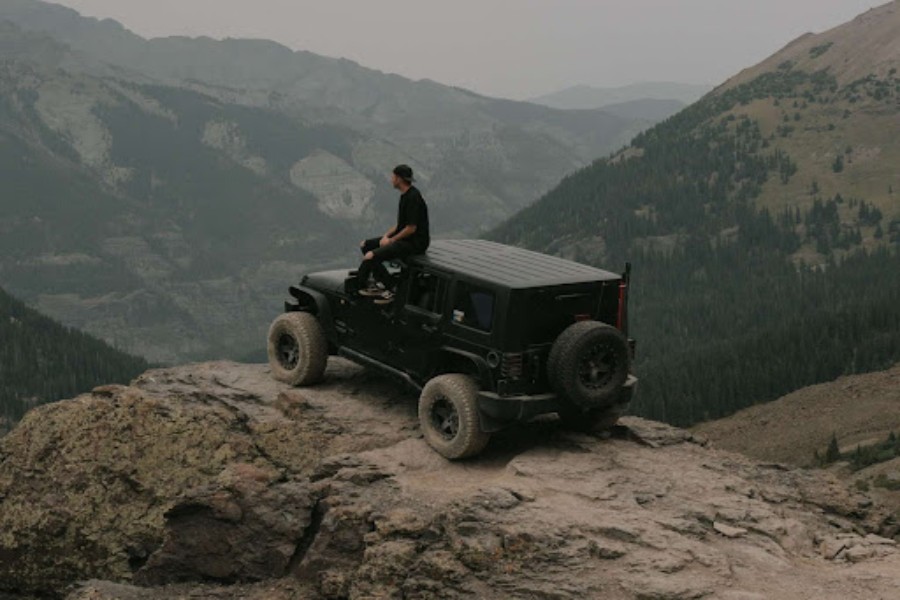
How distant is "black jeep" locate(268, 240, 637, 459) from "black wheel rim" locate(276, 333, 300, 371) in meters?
1.99

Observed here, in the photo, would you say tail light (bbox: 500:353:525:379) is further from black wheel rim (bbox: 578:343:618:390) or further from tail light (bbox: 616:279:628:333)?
tail light (bbox: 616:279:628:333)

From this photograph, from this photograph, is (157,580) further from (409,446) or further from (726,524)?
(726,524)

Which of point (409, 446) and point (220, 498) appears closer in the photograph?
point (220, 498)

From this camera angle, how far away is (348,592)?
40.6ft

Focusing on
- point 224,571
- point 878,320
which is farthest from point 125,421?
point 878,320

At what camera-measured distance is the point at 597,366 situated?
48.0 ft

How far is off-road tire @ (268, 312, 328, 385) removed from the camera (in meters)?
17.5

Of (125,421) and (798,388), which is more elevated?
(125,421)

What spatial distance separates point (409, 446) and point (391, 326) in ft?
→ 6.96

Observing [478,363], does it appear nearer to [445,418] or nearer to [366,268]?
[445,418]

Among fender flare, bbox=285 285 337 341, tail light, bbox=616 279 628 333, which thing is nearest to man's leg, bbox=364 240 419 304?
fender flare, bbox=285 285 337 341

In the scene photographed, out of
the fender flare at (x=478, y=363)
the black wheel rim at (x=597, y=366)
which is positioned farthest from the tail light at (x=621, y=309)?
the fender flare at (x=478, y=363)

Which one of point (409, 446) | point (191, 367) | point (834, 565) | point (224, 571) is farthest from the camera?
point (191, 367)

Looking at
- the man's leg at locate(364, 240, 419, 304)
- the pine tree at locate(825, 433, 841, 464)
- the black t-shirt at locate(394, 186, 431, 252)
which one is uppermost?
the black t-shirt at locate(394, 186, 431, 252)
